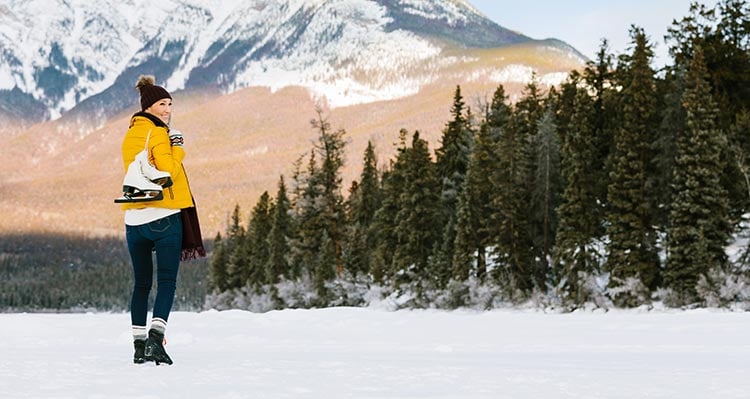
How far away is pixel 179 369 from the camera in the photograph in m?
6.76

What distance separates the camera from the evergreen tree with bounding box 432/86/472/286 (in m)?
46.7

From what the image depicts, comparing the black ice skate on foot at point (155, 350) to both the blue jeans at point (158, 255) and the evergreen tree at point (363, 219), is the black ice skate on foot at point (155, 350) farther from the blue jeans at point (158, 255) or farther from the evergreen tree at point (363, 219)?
the evergreen tree at point (363, 219)

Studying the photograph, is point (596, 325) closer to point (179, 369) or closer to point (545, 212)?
point (179, 369)

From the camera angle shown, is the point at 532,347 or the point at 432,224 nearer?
the point at 532,347

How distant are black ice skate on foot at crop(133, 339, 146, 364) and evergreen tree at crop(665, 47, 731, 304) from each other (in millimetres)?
29694

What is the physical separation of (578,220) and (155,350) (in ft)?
112

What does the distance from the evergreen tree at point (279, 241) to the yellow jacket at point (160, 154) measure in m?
57.0

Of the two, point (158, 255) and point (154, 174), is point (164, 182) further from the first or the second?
point (158, 255)

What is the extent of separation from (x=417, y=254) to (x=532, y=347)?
124 feet

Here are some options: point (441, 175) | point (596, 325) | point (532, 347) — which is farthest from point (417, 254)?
point (532, 347)

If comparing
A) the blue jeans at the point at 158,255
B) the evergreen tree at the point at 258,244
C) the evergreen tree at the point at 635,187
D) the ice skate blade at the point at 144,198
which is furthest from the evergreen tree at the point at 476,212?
the ice skate blade at the point at 144,198

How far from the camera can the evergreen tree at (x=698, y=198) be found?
33.5m

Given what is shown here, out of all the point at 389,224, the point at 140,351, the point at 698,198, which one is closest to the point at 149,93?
the point at 140,351

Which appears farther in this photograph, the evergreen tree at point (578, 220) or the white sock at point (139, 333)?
the evergreen tree at point (578, 220)
